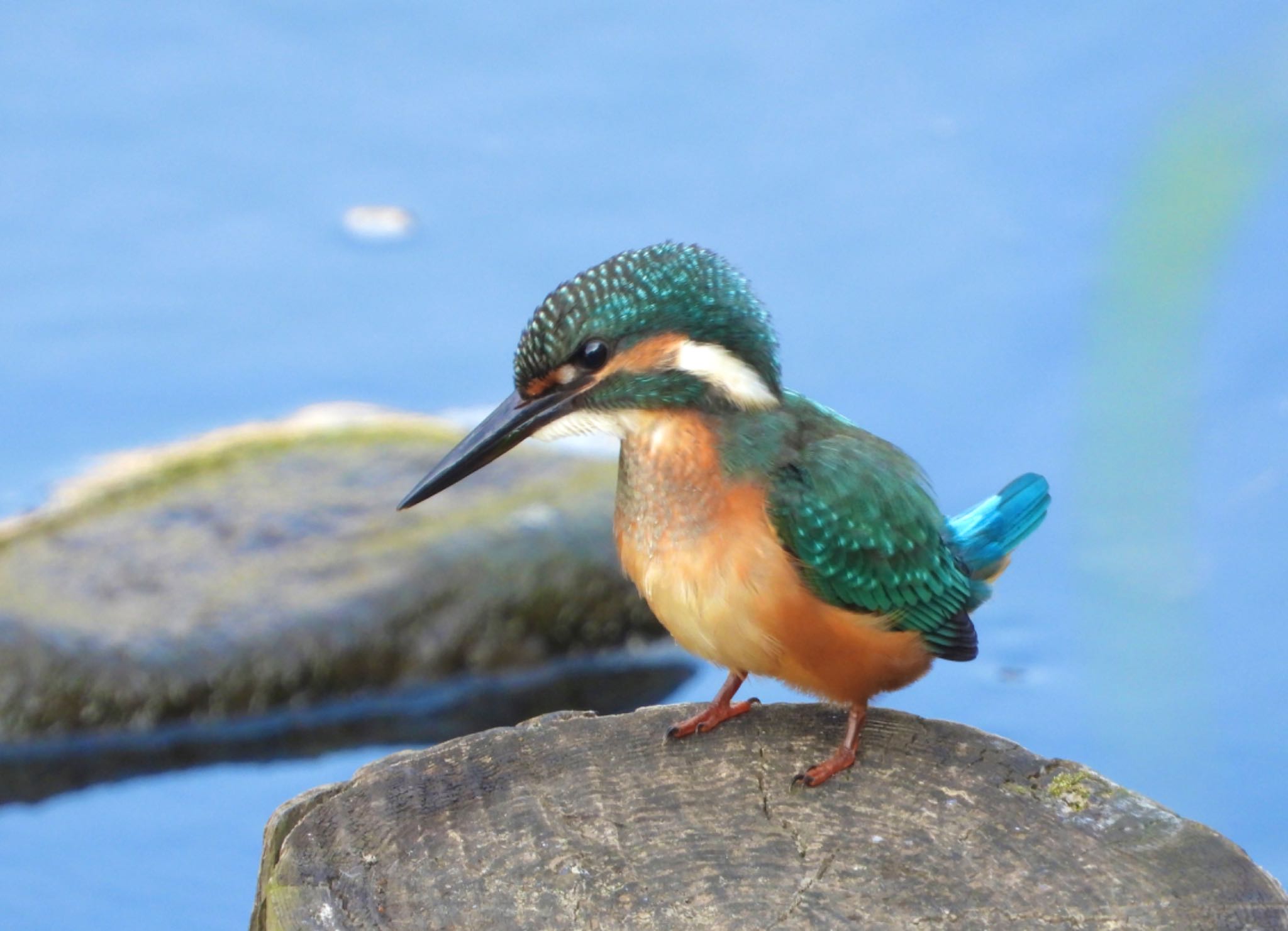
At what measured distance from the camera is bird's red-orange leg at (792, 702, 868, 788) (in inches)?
98.2

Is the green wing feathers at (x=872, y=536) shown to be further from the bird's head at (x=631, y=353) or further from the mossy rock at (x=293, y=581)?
the mossy rock at (x=293, y=581)

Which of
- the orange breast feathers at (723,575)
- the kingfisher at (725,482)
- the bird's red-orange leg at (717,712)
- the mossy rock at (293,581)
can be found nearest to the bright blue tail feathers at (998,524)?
the kingfisher at (725,482)

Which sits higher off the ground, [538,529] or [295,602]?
[538,529]

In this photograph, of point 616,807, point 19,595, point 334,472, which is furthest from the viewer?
point 334,472

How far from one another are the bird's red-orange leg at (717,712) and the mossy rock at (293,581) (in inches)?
97.9

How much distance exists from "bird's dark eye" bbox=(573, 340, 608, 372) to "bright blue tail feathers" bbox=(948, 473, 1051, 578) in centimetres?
84

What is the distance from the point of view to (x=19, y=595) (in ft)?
16.1

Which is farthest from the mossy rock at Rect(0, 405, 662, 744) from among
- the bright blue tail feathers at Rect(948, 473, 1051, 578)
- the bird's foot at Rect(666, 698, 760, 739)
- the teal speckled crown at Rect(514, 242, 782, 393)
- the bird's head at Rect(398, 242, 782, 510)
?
the teal speckled crown at Rect(514, 242, 782, 393)

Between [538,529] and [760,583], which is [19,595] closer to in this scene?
[538,529]

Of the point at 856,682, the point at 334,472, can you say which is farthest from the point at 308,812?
the point at 334,472

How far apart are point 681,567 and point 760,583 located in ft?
0.45

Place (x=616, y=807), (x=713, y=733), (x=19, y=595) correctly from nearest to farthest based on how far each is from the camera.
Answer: (x=616, y=807) < (x=713, y=733) < (x=19, y=595)

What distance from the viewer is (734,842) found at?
239 centimetres

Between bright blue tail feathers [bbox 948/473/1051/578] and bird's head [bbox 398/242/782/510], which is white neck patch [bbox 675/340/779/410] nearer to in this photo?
bird's head [bbox 398/242/782/510]
